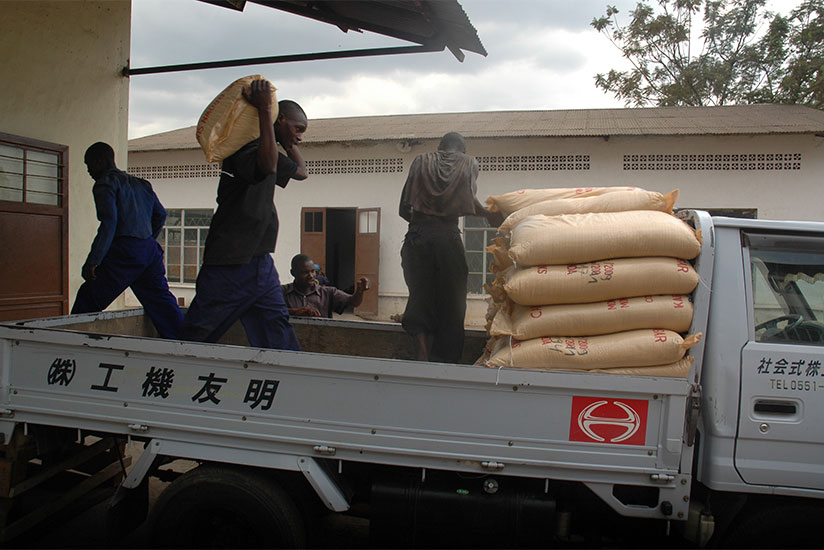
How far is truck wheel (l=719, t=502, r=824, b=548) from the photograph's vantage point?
2199 millimetres

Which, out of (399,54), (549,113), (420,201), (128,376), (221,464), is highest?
(549,113)

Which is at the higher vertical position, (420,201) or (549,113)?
(549,113)

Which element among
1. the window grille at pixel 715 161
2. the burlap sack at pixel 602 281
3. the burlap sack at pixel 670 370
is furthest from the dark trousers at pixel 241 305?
the window grille at pixel 715 161

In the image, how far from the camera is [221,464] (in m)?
2.37

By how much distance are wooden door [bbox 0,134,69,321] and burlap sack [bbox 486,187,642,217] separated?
4.38 meters

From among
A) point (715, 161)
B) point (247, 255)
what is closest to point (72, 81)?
point (247, 255)

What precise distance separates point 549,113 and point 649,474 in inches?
451

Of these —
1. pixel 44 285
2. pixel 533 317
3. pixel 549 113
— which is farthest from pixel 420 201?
pixel 549 113

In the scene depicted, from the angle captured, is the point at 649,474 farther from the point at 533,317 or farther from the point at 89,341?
the point at 89,341

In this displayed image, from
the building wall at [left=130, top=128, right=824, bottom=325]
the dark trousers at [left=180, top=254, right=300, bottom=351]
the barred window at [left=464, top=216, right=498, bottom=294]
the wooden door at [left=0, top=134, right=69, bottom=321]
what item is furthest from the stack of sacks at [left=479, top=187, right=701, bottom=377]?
the barred window at [left=464, top=216, right=498, bottom=294]

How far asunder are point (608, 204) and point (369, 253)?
8981 mm

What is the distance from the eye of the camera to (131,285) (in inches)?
152

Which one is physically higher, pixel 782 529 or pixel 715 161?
pixel 715 161

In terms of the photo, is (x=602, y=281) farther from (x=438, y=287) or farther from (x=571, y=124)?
(x=571, y=124)
